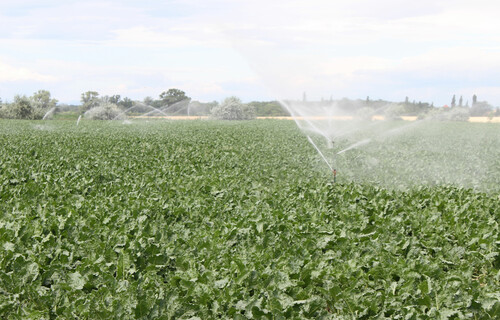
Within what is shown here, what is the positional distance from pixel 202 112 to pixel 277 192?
3304 inches

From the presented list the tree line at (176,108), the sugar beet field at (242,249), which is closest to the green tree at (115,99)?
the tree line at (176,108)

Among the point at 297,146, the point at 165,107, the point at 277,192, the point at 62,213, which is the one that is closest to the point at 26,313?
the point at 62,213

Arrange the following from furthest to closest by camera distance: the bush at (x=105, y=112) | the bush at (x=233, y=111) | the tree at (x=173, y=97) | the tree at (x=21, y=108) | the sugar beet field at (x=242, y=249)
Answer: the tree at (x=173, y=97) < the bush at (x=233, y=111) < the bush at (x=105, y=112) < the tree at (x=21, y=108) < the sugar beet field at (x=242, y=249)

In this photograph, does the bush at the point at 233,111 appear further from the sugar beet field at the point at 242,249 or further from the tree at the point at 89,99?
the sugar beet field at the point at 242,249

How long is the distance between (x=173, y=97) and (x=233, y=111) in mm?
33225

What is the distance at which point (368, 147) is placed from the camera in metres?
21.1

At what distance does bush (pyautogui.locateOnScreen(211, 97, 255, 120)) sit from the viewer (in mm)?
74375

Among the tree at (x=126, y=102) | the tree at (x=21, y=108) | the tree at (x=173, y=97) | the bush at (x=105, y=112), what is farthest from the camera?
the tree at (x=173, y=97)

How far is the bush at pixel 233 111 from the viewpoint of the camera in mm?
74375

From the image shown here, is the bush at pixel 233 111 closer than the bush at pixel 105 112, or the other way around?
the bush at pixel 105 112

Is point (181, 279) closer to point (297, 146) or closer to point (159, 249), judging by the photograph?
point (159, 249)

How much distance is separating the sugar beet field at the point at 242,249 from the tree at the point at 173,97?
93.3 m

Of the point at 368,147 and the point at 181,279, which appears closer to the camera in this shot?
the point at 181,279

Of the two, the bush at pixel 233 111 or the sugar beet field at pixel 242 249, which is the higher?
the bush at pixel 233 111
